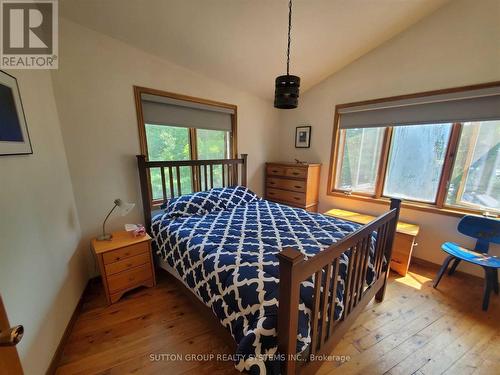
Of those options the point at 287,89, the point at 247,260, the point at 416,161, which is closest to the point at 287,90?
the point at 287,89

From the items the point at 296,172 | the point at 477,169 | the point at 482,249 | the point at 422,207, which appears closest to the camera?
the point at 482,249

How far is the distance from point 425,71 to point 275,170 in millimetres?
2090

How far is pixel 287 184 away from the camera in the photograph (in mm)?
3197

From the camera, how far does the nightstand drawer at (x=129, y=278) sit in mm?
1796

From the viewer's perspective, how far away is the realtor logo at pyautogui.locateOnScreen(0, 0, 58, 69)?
120cm

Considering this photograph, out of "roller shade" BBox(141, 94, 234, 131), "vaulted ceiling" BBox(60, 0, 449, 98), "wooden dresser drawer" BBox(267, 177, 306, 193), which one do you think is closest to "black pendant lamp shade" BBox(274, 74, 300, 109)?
"vaulted ceiling" BBox(60, 0, 449, 98)

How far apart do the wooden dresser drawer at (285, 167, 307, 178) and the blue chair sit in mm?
1698

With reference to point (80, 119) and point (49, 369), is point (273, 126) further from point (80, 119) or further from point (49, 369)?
Answer: point (49, 369)

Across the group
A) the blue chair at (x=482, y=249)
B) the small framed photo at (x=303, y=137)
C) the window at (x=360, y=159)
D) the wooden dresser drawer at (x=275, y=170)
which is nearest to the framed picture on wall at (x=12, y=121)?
the wooden dresser drawer at (x=275, y=170)

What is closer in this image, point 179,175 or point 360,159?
point 179,175

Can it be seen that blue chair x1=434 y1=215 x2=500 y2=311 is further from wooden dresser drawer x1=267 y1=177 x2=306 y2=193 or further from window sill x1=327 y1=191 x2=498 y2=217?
wooden dresser drawer x1=267 y1=177 x2=306 y2=193

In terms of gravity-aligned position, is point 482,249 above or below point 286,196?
below

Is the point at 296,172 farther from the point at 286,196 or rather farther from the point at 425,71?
the point at 425,71

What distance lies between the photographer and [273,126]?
3.54 metres
